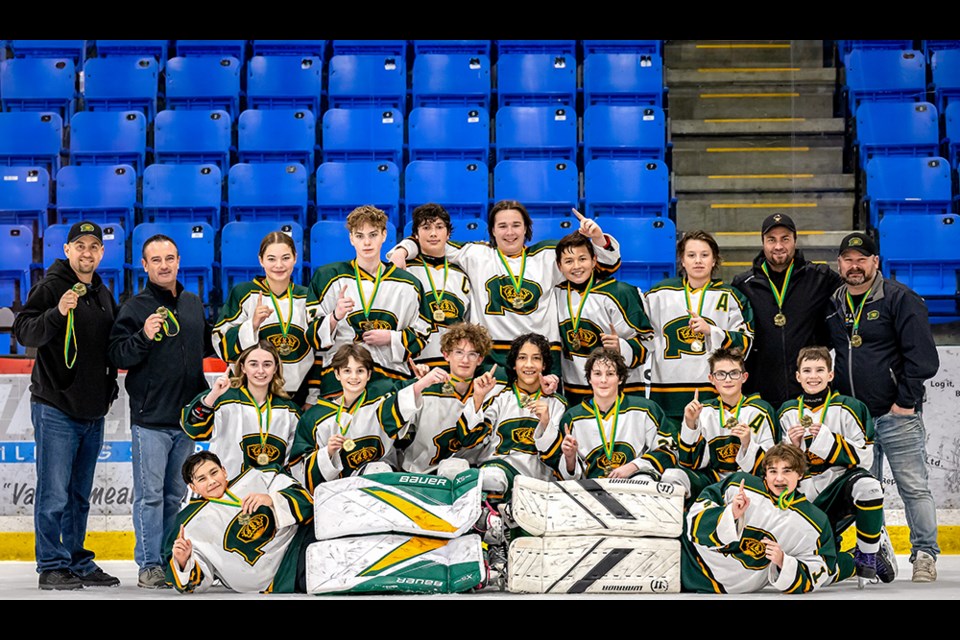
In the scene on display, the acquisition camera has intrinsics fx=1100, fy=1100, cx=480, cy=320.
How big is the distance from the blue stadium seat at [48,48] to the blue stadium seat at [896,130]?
630 centimetres

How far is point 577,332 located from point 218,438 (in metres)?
1.72

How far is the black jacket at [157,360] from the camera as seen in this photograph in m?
4.93

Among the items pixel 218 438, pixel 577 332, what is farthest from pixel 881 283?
pixel 218 438

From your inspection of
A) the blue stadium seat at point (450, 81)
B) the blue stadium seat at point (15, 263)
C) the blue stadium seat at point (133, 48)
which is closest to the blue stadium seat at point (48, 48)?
the blue stadium seat at point (133, 48)

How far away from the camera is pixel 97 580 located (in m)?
4.78

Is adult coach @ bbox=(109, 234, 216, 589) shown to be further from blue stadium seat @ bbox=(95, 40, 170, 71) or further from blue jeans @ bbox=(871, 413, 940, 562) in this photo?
blue stadium seat @ bbox=(95, 40, 170, 71)

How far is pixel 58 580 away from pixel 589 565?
2239mm

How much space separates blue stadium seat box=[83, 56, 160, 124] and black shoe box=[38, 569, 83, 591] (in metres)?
5.05

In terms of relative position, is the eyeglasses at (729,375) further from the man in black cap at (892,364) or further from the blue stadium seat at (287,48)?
the blue stadium seat at (287,48)

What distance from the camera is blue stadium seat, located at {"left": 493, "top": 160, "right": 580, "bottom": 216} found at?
26.1 ft

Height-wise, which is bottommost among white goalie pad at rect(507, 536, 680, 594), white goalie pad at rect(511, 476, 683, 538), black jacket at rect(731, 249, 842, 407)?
white goalie pad at rect(507, 536, 680, 594)

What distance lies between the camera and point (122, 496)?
6.36 meters

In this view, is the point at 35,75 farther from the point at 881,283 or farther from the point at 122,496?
the point at 881,283

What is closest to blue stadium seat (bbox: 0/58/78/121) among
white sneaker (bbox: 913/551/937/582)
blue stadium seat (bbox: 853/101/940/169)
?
blue stadium seat (bbox: 853/101/940/169)
